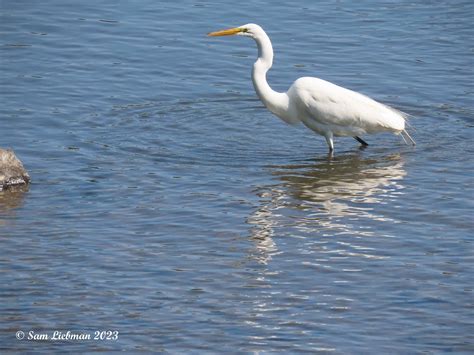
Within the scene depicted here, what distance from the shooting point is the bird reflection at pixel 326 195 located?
32.1ft

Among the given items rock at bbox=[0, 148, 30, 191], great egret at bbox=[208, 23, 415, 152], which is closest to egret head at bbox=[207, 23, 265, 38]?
great egret at bbox=[208, 23, 415, 152]

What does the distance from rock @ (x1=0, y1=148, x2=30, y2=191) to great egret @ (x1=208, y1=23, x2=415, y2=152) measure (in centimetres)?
288

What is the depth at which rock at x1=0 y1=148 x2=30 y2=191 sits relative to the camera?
1040 centimetres

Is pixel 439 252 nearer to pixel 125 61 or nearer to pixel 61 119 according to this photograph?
pixel 61 119

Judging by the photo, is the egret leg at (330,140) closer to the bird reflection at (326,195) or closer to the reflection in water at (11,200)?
the bird reflection at (326,195)

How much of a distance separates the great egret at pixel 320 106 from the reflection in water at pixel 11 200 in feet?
9.82

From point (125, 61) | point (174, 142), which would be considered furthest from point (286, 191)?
point (125, 61)

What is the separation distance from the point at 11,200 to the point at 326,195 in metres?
2.85

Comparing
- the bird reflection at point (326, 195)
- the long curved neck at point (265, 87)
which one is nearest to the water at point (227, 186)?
the bird reflection at point (326, 195)

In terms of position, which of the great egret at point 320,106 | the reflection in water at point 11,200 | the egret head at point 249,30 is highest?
the egret head at point 249,30

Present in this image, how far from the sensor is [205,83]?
14.6m

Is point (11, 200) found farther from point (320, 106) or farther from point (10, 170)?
point (320, 106)

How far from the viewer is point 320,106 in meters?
12.2

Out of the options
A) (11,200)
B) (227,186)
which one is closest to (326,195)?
(227,186)
